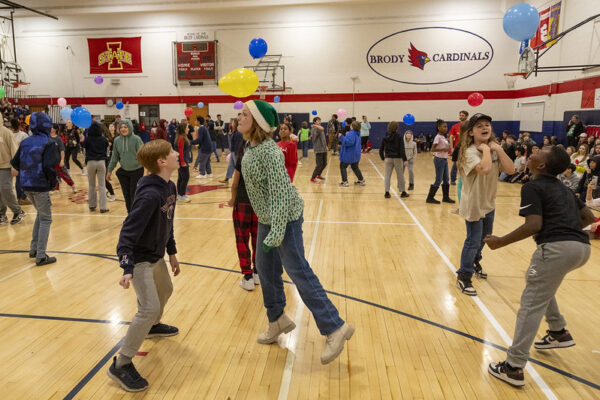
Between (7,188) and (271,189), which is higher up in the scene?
(271,189)

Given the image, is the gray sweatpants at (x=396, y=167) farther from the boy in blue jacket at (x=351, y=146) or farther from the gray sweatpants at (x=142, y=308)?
the gray sweatpants at (x=142, y=308)

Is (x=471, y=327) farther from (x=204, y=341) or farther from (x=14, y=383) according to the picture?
(x=14, y=383)

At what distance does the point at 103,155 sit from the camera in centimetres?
803

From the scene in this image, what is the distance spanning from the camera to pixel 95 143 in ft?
25.5

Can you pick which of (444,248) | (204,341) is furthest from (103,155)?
(444,248)

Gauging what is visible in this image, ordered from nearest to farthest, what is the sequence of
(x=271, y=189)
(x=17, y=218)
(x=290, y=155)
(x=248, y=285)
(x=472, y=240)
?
1. (x=271, y=189)
2. (x=472, y=240)
3. (x=248, y=285)
4. (x=290, y=155)
5. (x=17, y=218)

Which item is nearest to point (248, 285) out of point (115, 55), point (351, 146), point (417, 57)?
point (351, 146)

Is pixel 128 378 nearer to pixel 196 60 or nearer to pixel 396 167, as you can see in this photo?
pixel 396 167

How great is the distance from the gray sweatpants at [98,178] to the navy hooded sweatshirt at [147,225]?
19.2ft

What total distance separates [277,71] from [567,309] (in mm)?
20887

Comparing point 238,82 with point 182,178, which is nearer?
point 238,82

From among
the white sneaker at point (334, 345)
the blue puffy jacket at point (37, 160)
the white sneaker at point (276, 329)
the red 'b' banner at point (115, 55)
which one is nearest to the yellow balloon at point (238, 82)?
the blue puffy jacket at point (37, 160)

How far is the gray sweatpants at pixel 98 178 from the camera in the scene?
7.91 meters

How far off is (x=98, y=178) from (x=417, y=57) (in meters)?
18.4
